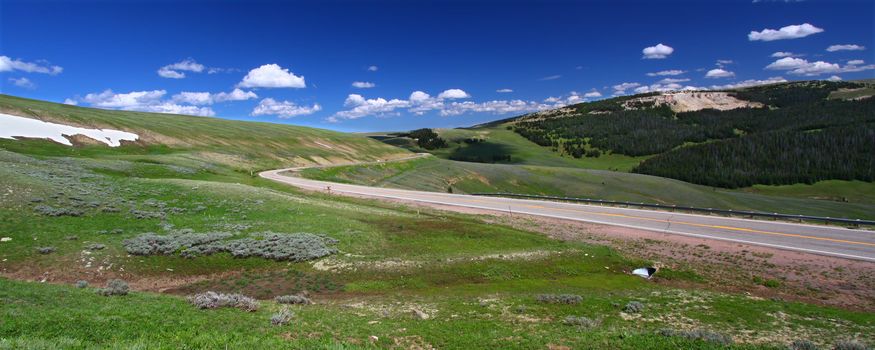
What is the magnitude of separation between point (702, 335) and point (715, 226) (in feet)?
83.8

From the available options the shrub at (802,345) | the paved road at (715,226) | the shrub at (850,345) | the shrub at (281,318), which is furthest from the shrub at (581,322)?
the paved road at (715,226)

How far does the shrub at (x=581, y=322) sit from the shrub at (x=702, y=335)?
2008 mm

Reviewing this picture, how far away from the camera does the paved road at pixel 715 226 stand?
88.2ft

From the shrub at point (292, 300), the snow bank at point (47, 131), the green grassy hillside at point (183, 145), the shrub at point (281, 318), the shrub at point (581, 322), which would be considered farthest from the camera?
the green grassy hillside at point (183, 145)

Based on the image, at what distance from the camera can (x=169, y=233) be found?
24.3 meters

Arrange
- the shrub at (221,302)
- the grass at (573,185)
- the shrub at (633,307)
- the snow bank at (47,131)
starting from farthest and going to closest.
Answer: the grass at (573,185), the snow bank at (47,131), the shrub at (633,307), the shrub at (221,302)

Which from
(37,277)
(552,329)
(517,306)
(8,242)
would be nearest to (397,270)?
(517,306)

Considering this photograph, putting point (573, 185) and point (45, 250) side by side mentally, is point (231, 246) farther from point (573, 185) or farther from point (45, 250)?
point (573, 185)

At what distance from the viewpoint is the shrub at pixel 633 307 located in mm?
15570

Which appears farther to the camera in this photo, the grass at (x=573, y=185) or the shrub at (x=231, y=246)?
→ the grass at (x=573, y=185)

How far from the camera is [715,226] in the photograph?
110 feet

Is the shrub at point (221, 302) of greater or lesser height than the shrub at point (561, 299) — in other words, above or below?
above

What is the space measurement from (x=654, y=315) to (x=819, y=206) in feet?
408

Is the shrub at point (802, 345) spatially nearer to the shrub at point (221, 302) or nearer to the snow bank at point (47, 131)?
the shrub at point (221, 302)
